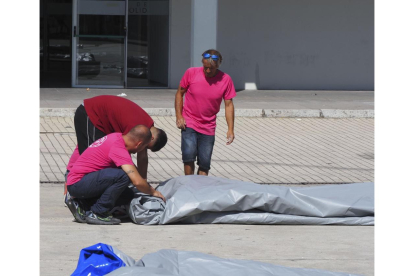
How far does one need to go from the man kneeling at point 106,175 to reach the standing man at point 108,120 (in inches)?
13.9

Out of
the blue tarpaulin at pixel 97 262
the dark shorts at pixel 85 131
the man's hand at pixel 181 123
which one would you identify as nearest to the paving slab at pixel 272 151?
the man's hand at pixel 181 123

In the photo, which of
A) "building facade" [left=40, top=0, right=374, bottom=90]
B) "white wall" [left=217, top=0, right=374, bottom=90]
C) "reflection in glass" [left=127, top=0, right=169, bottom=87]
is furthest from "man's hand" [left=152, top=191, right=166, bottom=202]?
"white wall" [left=217, top=0, right=374, bottom=90]

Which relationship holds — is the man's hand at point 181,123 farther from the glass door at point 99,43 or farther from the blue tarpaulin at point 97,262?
the glass door at point 99,43

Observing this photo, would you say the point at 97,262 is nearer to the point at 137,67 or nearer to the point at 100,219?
the point at 100,219

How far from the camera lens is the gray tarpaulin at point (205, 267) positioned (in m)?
4.71

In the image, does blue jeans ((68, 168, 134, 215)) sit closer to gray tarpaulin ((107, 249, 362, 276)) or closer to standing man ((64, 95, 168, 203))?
standing man ((64, 95, 168, 203))

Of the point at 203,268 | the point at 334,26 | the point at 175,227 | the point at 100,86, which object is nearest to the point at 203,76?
the point at 175,227

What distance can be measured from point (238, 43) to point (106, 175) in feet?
37.0

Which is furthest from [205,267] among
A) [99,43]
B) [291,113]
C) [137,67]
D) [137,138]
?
[137,67]

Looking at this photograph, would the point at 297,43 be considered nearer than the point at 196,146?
No

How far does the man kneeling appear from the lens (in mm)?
6258

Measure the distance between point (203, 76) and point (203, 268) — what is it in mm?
3117

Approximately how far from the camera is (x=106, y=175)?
6262 millimetres
